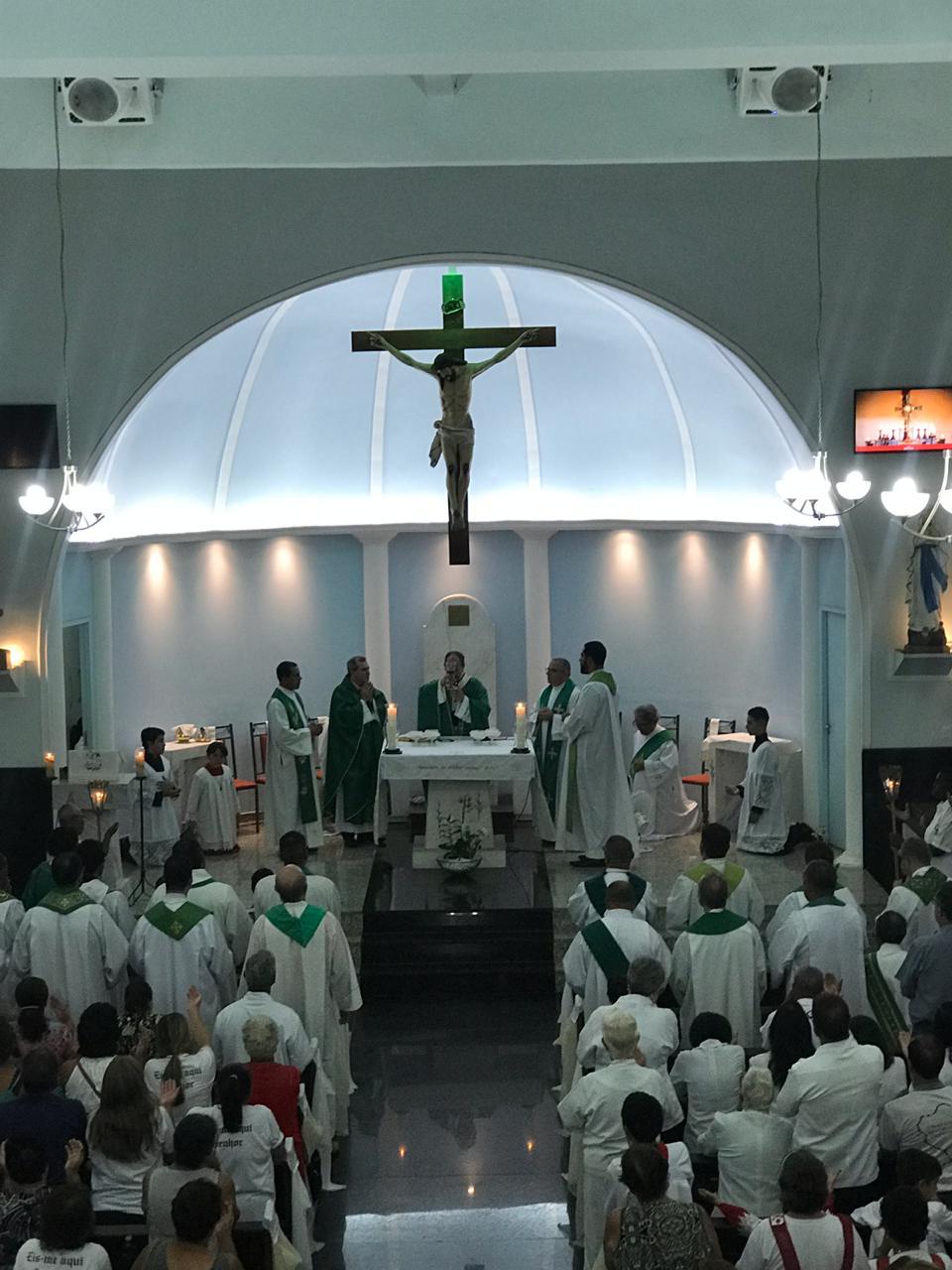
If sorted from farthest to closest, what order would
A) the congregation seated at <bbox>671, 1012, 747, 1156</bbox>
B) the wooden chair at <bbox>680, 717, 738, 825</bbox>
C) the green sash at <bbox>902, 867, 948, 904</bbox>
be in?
the wooden chair at <bbox>680, 717, 738, 825</bbox>
the green sash at <bbox>902, 867, 948, 904</bbox>
the congregation seated at <bbox>671, 1012, 747, 1156</bbox>

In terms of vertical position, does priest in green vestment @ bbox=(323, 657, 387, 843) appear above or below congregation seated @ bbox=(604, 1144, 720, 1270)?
above

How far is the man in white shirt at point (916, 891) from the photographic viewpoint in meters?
9.29

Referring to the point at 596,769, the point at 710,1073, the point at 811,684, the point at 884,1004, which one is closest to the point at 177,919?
the point at 710,1073

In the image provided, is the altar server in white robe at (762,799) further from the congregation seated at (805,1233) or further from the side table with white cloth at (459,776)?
the congregation seated at (805,1233)

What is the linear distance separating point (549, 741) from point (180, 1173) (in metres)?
8.99

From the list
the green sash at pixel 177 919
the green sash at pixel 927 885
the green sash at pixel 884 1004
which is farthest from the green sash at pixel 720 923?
the green sash at pixel 177 919

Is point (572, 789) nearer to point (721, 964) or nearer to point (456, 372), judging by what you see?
point (456, 372)

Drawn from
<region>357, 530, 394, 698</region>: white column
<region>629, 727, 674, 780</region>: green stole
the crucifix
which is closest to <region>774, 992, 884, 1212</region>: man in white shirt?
the crucifix

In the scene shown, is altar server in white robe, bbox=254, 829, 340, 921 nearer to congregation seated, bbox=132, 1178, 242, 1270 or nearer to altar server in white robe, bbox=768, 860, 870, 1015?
altar server in white robe, bbox=768, 860, 870, 1015

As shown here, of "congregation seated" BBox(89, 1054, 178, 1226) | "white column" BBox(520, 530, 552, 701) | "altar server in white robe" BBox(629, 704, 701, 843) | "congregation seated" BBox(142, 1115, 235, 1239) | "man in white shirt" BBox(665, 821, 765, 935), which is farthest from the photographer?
"white column" BBox(520, 530, 552, 701)

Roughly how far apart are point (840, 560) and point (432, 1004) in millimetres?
5208

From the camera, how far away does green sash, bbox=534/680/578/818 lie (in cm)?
1480

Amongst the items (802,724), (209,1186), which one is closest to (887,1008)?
(209,1186)

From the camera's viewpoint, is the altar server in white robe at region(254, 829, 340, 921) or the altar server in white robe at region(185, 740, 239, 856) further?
the altar server in white robe at region(185, 740, 239, 856)
